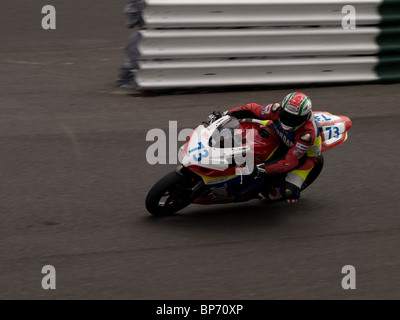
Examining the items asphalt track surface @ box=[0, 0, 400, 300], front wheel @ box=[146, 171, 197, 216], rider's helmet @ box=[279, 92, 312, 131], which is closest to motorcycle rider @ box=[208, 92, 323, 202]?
rider's helmet @ box=[279, 92, 312, 131]

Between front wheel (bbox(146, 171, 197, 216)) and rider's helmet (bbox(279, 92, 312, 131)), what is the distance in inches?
40.4

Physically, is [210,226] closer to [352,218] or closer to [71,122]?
[352,218]

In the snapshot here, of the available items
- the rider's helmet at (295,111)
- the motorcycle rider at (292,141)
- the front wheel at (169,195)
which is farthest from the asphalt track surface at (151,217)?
the rider's helmet at (295,111)

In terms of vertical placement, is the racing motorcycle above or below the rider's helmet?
below

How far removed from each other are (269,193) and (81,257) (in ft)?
6.56

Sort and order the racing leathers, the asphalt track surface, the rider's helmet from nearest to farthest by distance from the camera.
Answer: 1. the asphalt track surface
2. the rider's helmet
3. the racing leathers

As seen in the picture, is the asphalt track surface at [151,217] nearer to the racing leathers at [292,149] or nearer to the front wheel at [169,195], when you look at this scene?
the front wheel at [169,195]

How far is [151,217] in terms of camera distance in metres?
6.90

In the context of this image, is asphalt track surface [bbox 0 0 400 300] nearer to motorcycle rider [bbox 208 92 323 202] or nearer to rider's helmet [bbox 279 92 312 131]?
motorcycle rider [bbox 208 92 323 202]

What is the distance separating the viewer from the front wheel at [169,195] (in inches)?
262

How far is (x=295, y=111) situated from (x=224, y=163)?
0.76 metres

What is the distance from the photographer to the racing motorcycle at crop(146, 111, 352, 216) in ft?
21.7

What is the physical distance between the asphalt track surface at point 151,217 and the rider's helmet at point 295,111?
952mm
